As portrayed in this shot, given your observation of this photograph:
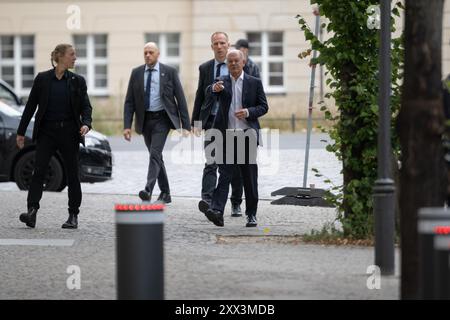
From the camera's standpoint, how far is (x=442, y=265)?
717cm

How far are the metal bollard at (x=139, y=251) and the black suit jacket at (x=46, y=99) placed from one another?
5.81m

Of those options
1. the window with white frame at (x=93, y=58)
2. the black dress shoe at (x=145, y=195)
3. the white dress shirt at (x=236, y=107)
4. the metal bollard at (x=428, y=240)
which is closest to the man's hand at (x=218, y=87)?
the white dress shirt at (x=236, y=107)

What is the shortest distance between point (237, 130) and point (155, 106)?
2.76m

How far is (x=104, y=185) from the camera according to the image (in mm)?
20906

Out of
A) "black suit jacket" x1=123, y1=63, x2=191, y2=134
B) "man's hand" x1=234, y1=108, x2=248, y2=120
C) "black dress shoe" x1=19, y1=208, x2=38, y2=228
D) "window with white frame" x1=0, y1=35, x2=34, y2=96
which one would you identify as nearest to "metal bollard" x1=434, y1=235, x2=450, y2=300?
"man's hand" x1=234, y1=108, x2=248, y2=120

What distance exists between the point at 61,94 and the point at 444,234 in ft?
24.5

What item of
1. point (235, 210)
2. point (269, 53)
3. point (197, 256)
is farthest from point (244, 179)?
point (269, 53)

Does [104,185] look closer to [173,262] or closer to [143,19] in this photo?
[173,262]

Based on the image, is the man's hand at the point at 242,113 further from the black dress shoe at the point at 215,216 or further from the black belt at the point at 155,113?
the black belt at the point at 155,113

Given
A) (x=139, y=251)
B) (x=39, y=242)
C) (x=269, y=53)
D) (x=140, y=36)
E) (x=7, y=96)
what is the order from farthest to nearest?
(x=140, y=36)
(x=269, y=53)
(x=7, y=96)
(x=39, y=242)
(x=139, y=251)

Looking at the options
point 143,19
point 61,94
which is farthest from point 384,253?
point 143,19

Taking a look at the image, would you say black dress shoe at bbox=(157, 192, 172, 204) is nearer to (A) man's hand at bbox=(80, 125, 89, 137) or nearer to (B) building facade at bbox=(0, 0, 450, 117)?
(A) man's hand at bbox=(80, 125, 89, 137)

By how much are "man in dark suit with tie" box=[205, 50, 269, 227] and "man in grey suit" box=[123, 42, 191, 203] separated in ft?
7.93

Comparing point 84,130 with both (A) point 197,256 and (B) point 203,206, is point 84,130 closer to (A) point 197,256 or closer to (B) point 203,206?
(B) point 203,206
